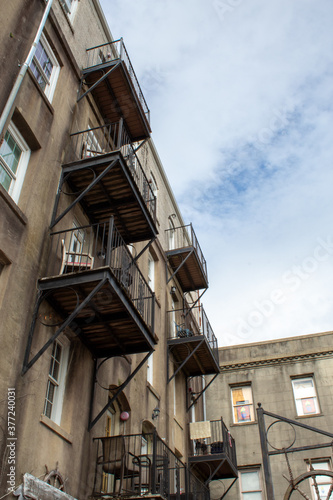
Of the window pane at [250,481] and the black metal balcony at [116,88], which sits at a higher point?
the black metal balcony at [116,88]

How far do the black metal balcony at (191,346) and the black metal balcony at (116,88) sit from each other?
22.4 feet

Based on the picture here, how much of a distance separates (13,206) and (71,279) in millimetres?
1721

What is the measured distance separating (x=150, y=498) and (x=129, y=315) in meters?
3.63

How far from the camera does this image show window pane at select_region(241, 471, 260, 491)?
2148 centimetres

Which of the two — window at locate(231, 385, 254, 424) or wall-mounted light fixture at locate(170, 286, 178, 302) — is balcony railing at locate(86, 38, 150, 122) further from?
window at locate(231, 385, 254, 424)

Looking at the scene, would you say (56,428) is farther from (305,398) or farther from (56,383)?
(305,398)

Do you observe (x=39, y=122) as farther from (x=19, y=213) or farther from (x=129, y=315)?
(x=129, y=315)

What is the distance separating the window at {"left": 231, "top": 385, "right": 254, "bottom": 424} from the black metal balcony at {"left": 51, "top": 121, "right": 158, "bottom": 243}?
12949mm

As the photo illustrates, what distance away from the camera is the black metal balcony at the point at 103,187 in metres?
11.6

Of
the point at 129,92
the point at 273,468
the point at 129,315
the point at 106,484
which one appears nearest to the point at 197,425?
the point at 273,468

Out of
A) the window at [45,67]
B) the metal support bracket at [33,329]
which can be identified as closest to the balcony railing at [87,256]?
the metal support bracket at [33,329]

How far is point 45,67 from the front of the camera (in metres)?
12.2

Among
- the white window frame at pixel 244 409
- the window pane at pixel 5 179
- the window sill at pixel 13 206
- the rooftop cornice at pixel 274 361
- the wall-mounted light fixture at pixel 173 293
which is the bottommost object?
the window sill at pixel 13 206

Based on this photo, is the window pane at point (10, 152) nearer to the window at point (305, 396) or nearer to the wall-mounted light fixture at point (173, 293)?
the wall-mounted light fixture at point (173, 293)
